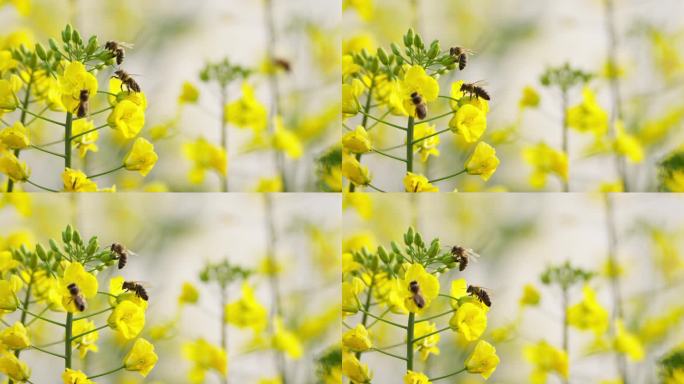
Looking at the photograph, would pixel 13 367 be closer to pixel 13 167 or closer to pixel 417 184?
pixel 13 167

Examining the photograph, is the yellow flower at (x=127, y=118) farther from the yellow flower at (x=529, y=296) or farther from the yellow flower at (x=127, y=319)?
the yellow flower at (x=529, y=296)

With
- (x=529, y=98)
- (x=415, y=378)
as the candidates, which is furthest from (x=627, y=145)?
(x=415, y=378)

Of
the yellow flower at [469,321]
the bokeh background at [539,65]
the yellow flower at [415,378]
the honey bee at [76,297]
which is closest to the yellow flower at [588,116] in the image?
the bokeh background at [539,65]

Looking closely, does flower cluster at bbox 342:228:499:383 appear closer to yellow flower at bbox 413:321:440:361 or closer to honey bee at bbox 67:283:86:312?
yellow flower at bbox 413:321:440:361

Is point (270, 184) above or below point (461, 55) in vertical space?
below

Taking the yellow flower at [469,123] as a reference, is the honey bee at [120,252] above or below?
below

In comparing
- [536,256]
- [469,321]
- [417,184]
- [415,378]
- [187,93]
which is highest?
[187,93]
